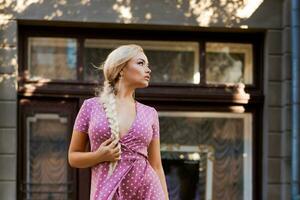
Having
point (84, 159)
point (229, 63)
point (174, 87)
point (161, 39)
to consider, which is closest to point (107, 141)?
point (84, 159)

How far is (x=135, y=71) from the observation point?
380 centimetres

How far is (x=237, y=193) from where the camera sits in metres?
9.39

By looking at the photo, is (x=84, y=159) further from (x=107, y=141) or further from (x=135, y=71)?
(x=135, y=71)

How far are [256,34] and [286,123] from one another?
4.02 feet

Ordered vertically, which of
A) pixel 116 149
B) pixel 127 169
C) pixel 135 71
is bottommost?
pixel 127 169

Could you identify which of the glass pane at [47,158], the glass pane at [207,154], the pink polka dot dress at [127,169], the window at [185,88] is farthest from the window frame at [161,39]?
the pink polka dot dress at [127,169]

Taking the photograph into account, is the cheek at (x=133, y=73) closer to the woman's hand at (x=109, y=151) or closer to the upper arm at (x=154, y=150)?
the upper arm at (x=154, y=150)

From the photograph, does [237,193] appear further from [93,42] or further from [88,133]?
[88,133]

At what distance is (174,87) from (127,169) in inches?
219

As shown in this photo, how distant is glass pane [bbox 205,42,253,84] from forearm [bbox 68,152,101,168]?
559 cm

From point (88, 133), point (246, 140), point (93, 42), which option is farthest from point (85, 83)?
point (88, 133)

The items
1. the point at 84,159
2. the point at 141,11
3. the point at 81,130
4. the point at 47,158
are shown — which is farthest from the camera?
the point at 47,158

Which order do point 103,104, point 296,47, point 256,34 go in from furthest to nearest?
1. point 256,34
2. point 296,47
3. point 103,104

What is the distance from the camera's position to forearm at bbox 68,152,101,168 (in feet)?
11.8
